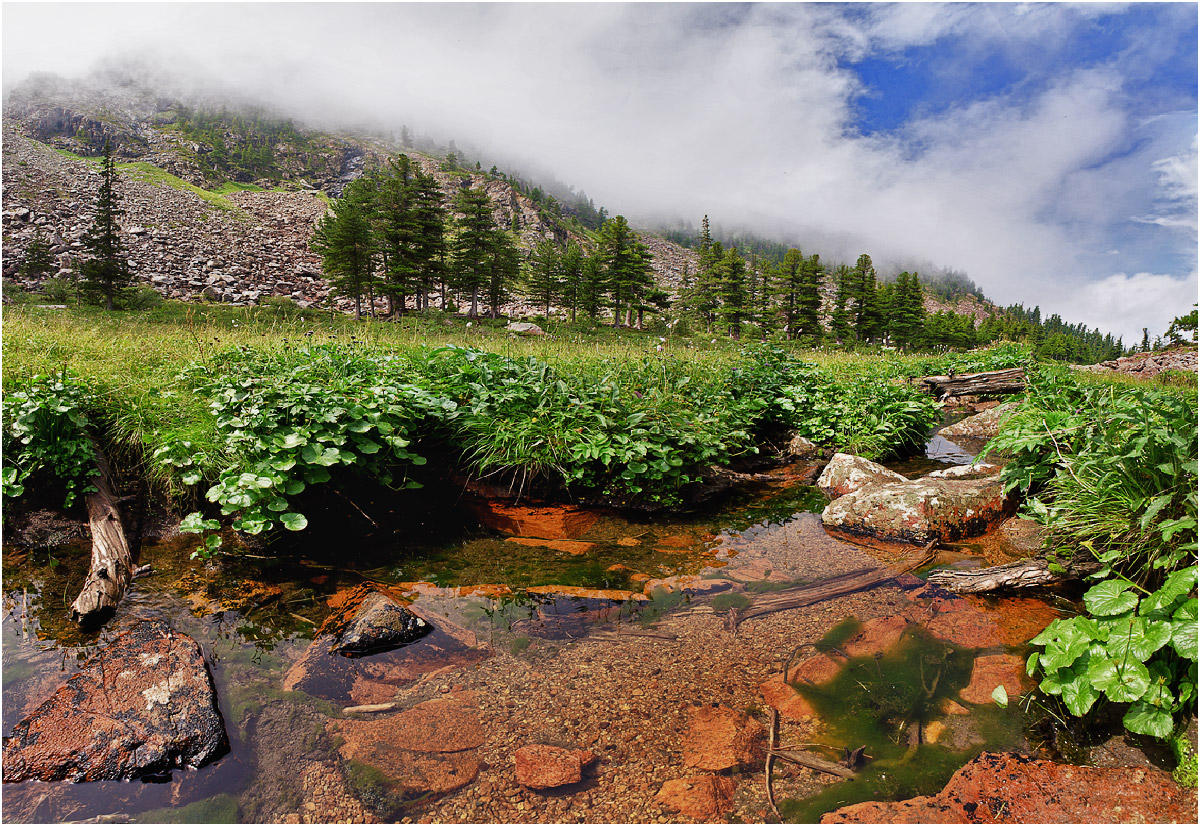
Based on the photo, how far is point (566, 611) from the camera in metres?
3.73

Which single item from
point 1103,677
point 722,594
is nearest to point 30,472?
point 722,594

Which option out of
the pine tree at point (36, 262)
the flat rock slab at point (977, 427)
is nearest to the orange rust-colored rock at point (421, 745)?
the flat rock slab at point (977, 427)

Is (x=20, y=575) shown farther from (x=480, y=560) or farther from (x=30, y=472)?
(x=480, y=560)

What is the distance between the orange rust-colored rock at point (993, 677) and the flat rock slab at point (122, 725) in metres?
3.96

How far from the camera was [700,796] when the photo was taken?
2281mm

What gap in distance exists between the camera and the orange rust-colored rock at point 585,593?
3.94 meters

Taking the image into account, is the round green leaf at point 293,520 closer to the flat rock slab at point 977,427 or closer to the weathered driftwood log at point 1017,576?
the weathered driftwood log at point 1017,576

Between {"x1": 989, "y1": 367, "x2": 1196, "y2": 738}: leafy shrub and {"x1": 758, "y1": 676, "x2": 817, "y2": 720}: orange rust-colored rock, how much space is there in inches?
44.8

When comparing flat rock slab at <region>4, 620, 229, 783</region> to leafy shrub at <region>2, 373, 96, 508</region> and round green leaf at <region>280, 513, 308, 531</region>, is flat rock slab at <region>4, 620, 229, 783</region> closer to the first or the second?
round green leaf at <region>280, 513, 308, 531</region>

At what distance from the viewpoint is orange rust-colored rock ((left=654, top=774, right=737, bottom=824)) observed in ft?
7.23

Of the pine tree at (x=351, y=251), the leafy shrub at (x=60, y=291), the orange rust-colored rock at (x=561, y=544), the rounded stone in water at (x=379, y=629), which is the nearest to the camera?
the rounded stone in water at (x=379, y=629)

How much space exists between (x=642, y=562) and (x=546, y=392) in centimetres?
232

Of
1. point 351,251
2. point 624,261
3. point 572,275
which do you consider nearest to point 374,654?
point 351,251

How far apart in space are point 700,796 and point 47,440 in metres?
5.75
